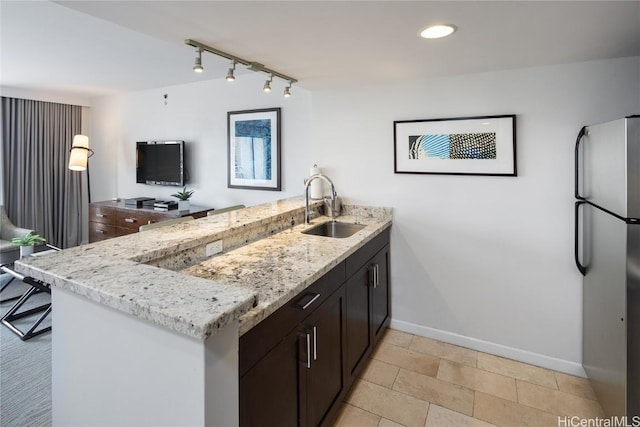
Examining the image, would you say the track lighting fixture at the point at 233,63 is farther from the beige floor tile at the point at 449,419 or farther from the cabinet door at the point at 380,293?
the beige floor tile at the point at 449,419

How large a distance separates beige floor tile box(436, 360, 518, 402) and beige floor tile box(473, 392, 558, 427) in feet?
0.24

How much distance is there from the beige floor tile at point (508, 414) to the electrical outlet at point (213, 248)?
1776 millimetres

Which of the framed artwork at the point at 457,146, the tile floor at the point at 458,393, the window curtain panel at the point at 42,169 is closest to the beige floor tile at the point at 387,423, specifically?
the tile floor at the point at 458,393

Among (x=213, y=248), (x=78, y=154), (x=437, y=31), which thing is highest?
(x=437, y=31)

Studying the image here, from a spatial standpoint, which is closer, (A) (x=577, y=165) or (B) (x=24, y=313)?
(A) (x=577, y=165)

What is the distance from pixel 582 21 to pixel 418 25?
0.76m

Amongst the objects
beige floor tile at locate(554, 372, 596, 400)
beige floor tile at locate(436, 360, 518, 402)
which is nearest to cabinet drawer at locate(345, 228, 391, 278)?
beige floor tile at locate(436, 360, 518, 402)

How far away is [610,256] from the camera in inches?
69.0

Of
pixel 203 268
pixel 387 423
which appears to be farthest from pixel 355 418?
pixel 203 268

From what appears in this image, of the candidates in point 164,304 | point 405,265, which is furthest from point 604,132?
point 164,304

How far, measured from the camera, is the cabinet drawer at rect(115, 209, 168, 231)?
4070 mm

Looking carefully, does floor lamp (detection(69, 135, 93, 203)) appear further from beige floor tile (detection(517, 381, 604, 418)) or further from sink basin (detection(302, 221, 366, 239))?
beige floor tile (detection(517, 381, 604, 418))

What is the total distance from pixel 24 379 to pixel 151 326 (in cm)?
213

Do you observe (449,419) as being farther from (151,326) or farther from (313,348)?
(151,326)
